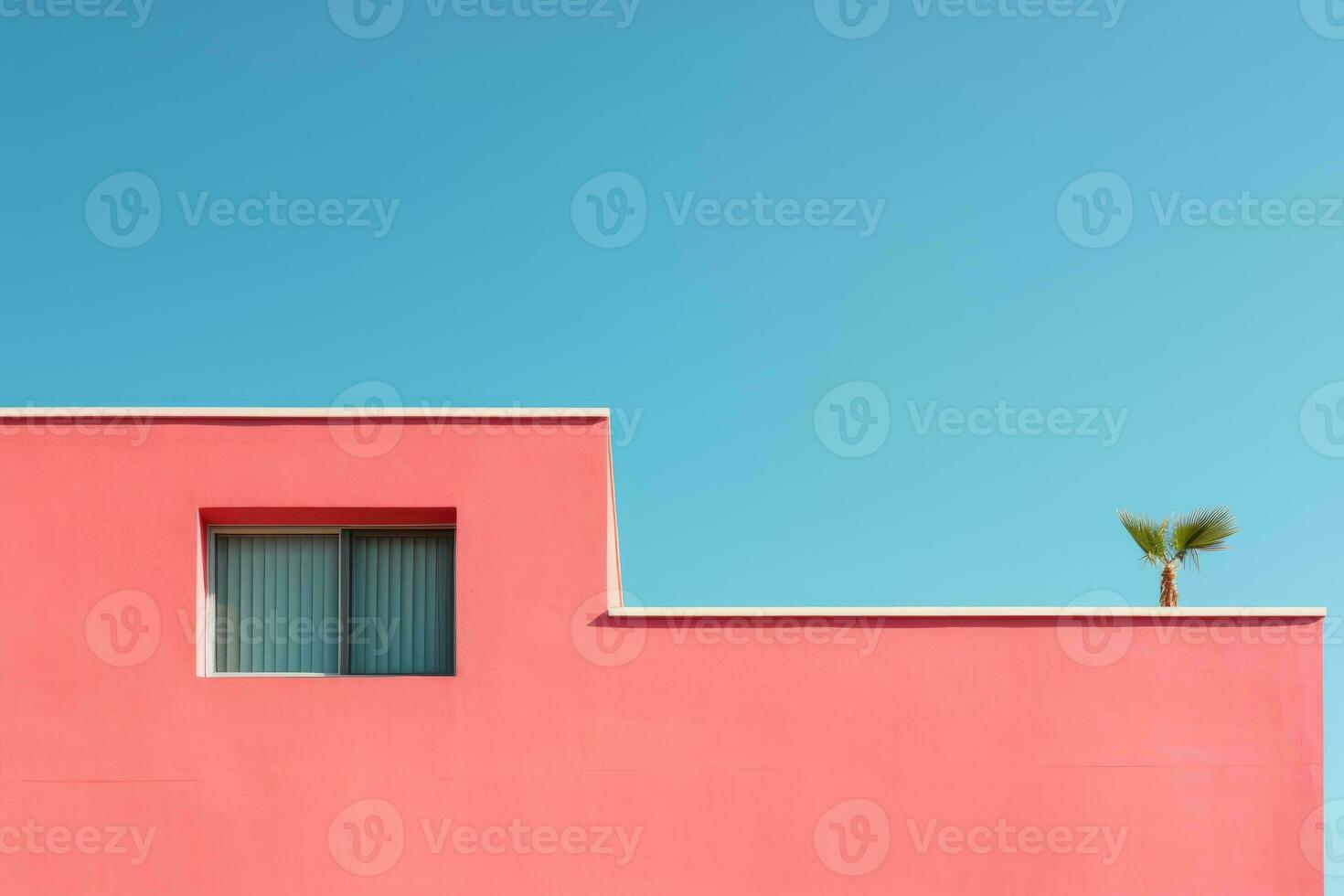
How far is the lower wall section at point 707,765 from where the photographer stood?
9.59 meters

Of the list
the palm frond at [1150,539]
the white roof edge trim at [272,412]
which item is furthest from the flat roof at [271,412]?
the palm frond at [1150,539]

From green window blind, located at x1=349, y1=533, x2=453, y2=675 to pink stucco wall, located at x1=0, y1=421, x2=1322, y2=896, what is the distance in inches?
16.1

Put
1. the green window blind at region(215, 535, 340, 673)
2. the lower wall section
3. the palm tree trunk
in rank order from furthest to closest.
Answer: the palm tree trunk < the green window blind at region(215, 535, 340, 673) < the lower wall section

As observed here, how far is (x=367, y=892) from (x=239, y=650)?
7.49ft

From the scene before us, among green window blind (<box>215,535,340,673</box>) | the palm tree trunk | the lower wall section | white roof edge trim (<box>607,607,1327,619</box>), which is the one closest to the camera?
the lower wall section

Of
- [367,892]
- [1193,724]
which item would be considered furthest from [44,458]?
[1193,724]

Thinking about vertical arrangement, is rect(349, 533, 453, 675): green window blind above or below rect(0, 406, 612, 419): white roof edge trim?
below

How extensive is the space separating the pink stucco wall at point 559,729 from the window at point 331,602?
1.09ft

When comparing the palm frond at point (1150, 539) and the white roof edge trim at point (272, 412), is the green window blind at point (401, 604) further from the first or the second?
the palm frond at point (1150, 539)

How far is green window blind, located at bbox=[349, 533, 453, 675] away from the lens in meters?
10.2

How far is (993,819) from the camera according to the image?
9.84 meters

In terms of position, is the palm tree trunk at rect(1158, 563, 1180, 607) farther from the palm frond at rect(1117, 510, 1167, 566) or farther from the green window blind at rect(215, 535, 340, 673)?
the green window blind at rect(215, 535, 340, 673)

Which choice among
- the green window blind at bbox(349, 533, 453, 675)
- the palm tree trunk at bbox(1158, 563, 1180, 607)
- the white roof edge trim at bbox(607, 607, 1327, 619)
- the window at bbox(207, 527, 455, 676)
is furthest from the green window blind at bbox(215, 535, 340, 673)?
the palm tree trunk at bbox(1158, 563, 1180, 607)

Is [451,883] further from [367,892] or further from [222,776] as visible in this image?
[222,776]
